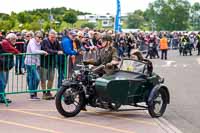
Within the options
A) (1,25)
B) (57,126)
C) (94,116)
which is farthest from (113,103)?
(1,25)

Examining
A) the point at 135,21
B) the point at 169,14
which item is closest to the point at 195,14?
the point at 169,14

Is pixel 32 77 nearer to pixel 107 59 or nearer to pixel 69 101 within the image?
pixel 107 59

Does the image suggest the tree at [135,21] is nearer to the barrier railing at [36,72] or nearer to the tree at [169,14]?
the tree at [169,14]

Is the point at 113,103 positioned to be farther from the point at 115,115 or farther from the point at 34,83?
the point at 34,83

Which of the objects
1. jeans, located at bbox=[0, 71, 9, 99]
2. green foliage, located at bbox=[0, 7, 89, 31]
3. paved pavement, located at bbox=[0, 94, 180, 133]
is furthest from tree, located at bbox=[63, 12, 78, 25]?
paved pavement, located at bbox=[0, 94, 180, 133]

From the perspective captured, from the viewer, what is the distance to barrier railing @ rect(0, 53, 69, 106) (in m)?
12.7

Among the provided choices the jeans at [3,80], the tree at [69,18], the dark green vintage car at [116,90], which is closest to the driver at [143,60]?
the dark green vintage car at [116,90]

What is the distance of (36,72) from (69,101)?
9.93 ft

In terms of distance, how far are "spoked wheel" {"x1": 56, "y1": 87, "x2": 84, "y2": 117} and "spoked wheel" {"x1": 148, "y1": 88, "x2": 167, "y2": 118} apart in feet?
4.49

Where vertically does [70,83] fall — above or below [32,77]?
above

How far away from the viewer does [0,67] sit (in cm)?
1244

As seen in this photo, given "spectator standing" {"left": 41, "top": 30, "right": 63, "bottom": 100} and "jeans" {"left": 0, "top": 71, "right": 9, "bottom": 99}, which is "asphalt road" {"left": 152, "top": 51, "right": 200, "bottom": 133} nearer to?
"spectator standing" {"left": 41, "top": 30, "right": 63, "bottom": 100}

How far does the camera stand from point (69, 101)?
34.4ft

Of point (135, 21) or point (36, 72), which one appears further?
point (135, 21)
